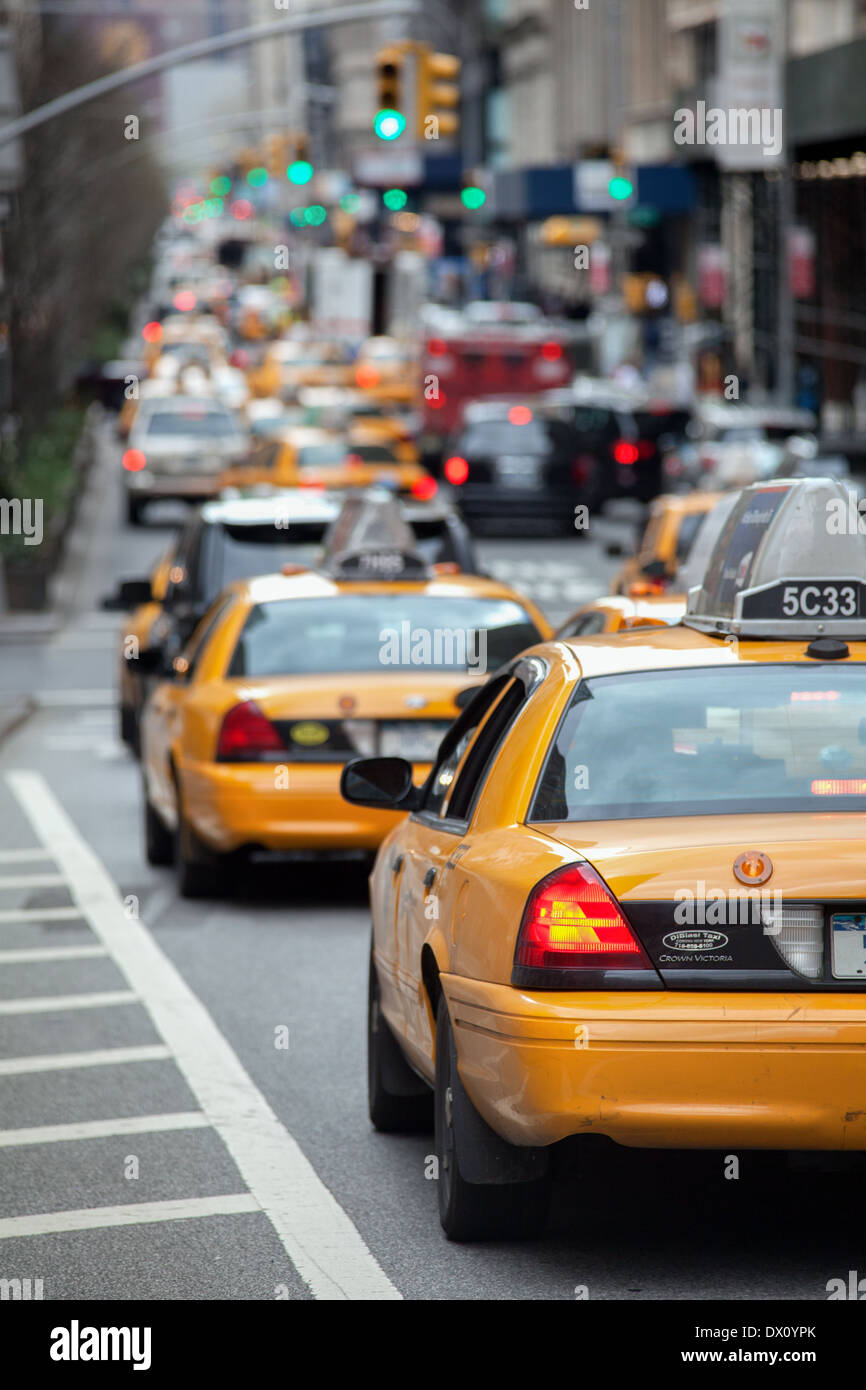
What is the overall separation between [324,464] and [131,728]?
18.4 meters

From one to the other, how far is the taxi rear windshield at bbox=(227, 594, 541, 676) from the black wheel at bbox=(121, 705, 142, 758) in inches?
244

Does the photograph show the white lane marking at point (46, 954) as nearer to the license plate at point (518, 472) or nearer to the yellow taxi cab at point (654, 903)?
the yellow taxi cab at point (654, 903)

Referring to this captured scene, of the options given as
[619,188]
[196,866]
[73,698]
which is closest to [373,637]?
[196,866]

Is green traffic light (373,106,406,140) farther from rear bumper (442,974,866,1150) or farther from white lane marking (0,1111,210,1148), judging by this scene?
rear bumper (442,974,866,1150)

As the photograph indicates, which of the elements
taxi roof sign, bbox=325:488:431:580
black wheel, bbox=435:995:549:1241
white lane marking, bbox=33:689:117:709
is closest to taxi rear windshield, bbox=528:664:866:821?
black wheel, bbox=435:995:549:1241

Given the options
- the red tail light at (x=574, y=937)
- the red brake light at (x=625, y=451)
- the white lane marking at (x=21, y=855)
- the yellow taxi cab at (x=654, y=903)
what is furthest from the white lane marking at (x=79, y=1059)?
the red brake light at (x=625, y=451)

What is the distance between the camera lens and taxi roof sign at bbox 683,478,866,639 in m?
6.90

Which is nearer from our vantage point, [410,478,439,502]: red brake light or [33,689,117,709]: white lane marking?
[33,689,117,709]: white lane marking

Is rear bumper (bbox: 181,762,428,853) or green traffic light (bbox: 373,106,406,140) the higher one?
green traffic light (bbox: 373,106,406,140)

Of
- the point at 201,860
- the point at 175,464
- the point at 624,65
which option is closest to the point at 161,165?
the point at 624,65
